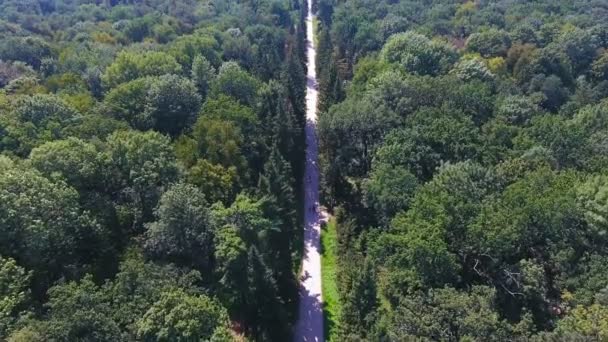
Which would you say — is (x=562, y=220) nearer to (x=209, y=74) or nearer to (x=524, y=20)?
(x=209, y=74)

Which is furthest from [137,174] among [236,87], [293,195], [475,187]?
[475,187]

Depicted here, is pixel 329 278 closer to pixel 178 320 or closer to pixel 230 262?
pixel 230 262

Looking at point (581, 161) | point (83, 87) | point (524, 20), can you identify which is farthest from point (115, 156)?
Result: point (524, 20)

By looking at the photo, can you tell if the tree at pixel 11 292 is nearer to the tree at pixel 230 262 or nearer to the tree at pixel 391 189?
the tree at pixel 230 262

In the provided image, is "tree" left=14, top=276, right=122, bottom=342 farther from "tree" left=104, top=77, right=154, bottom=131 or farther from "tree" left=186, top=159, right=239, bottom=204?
"tree" left=104, top=77, right=154, bottom=131

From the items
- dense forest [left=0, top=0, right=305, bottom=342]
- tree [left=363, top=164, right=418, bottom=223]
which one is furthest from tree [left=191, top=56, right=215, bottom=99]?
tree [left=363, top=164, right=418, bottom=223]
